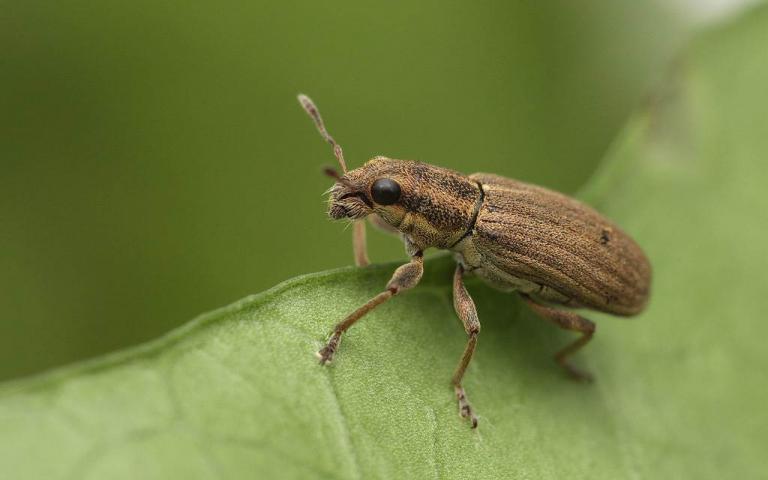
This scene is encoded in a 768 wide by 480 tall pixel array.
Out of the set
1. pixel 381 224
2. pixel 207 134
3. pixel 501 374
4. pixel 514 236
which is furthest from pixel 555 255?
pixel 207 134

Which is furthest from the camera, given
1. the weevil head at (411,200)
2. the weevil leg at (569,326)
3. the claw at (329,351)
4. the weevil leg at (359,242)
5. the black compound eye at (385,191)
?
the weevil leg at (359,242)

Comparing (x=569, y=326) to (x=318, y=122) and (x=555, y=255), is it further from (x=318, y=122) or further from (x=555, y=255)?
(x=318, y=122)

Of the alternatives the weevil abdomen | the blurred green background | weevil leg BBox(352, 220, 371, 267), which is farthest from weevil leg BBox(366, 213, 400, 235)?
the weevil abdomen

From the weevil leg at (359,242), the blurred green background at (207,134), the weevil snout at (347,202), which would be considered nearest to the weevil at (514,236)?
the weevil snout at (347,202)

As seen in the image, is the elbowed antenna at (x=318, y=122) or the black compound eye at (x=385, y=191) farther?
the elbowed antenna at (x=318, y=122)

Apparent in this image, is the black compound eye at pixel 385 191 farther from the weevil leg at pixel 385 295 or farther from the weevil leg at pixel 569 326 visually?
the weevil leg at pixel 569 326

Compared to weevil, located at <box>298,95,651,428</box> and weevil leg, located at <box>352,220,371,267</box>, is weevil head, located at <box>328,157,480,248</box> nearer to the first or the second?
weevil, located at <box>298,95,651,428</box>

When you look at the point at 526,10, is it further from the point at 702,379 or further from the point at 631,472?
the point at 631,472
